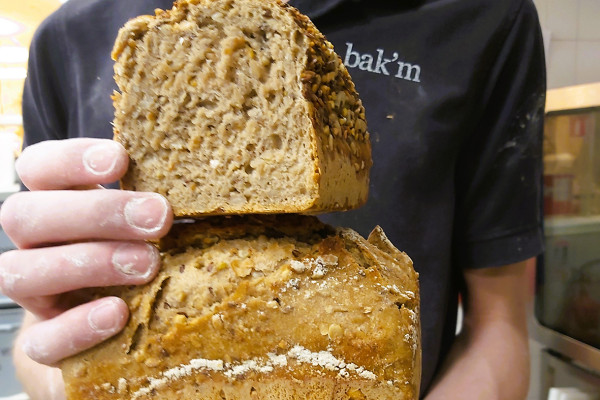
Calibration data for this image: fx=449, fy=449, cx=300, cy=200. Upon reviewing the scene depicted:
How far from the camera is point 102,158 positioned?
50 centimetres

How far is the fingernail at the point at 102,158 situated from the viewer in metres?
0.50

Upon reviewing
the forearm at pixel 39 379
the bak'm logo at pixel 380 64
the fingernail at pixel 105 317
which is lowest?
the forearm at pixel 39 379

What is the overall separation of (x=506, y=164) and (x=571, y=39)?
170 centimetres

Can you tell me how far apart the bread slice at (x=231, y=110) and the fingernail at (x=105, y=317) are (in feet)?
0.45

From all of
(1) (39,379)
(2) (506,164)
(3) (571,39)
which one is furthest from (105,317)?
(3) (571,39)

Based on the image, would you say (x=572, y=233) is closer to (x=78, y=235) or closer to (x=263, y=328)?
(x=263, y=328)

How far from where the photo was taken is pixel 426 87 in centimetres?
97

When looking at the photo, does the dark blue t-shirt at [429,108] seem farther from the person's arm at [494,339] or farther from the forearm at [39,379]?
the forearm at [39,379]

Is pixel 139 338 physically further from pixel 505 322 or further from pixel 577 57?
pixel 577 57

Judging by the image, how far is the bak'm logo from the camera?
95 centimetres

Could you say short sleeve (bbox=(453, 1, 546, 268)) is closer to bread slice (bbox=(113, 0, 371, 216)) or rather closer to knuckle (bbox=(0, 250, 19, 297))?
bread slice (bbox=(113, 0, 371, 216))

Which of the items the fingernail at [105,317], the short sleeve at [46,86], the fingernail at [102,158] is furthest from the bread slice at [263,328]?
the short sleeve at [46,86]

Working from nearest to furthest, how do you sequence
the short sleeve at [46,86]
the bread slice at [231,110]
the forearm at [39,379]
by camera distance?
the bread slice at [231,110]
the forearm at [39,379]
the short sleeve at [46,86]

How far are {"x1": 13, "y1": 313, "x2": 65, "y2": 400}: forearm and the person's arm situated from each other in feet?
2.63
